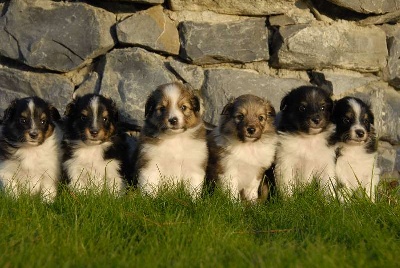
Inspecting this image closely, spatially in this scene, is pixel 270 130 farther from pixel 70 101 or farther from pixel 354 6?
pixel 70 101

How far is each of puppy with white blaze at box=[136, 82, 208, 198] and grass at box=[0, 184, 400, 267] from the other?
858mm

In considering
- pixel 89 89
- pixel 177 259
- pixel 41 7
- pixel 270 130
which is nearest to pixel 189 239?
pixel 177 259

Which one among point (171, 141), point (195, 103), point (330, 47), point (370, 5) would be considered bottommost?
point (171, 141)

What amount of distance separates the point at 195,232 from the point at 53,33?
342 centimetres

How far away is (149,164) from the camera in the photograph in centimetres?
649

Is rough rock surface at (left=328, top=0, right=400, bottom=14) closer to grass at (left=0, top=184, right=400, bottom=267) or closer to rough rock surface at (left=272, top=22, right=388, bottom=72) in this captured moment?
rough rock surface at (left=272, top=22, right=388, bottom=72)

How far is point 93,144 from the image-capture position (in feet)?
21.7

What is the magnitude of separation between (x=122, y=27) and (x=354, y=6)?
265 cm

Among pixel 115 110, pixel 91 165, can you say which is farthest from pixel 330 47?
pixel 91 165

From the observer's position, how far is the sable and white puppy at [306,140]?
21.8 ft

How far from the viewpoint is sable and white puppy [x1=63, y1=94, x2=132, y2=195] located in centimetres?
647

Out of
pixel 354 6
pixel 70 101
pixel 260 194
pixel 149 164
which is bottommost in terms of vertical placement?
pixel 260 194

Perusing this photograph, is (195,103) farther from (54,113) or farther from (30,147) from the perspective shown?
(30,147)

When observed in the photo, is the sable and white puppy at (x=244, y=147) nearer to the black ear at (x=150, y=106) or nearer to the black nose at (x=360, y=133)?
the black ear at (x=150, y=106)
